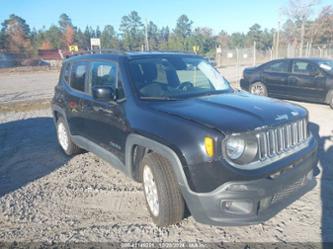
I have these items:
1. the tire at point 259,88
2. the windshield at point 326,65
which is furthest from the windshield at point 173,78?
the tire at point 259,88

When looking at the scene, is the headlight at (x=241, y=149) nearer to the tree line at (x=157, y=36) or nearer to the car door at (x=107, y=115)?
the car door at (x=107, y=115)

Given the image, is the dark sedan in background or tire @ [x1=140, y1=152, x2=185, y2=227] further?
the dark sedan in background

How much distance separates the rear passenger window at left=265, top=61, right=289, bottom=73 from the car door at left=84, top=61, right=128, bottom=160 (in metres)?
7.62

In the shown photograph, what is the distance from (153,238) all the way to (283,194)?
140 centimetres

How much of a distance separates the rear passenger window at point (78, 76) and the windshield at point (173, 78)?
1279mm

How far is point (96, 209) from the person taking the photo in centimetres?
403

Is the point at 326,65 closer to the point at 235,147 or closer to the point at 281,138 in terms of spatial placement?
the point at 281,138

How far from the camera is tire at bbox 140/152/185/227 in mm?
3230

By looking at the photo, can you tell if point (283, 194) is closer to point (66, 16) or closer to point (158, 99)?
point (158, 99)

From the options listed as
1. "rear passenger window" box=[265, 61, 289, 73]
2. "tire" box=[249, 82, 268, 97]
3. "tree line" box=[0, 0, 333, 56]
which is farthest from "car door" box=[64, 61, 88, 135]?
"tree line" box=[0, 0, 333, 56]

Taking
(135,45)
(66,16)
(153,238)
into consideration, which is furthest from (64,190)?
(66,16)

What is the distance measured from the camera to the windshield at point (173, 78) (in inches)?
156

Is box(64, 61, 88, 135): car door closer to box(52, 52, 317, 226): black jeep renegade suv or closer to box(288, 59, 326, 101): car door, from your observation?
box(52, 52, 317, 226): black jeep renegade suv

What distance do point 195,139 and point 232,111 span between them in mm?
628
